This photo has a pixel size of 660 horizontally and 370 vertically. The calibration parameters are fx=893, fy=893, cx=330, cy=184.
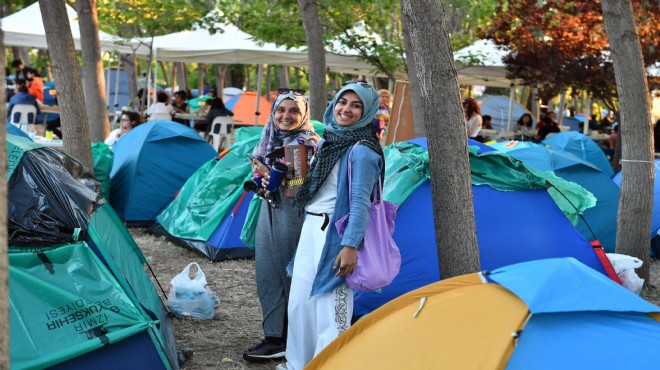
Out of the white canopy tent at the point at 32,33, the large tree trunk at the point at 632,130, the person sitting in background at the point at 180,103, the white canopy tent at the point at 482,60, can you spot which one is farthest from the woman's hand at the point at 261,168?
the person sitting in background at the point at 180,103

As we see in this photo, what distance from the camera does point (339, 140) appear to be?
4539mm

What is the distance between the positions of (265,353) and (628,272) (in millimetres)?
3115

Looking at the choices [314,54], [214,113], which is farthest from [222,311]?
[214,113]

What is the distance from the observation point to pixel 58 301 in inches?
170

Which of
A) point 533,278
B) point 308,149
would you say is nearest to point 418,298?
point 533,278

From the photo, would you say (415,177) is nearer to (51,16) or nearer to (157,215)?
(51,16)

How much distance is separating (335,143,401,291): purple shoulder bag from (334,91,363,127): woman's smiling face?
0.17 m

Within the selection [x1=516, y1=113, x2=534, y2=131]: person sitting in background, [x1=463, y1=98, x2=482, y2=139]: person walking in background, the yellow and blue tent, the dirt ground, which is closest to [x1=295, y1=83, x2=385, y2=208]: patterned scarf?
the yellow and blue tent

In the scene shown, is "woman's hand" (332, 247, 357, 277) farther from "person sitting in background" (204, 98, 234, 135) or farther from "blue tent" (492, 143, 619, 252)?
"person sitting in background" (204, 98, 234, 135)

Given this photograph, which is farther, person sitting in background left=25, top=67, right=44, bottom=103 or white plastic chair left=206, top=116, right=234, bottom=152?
person sitting in background left=25, top=67, right=44, bottom=103

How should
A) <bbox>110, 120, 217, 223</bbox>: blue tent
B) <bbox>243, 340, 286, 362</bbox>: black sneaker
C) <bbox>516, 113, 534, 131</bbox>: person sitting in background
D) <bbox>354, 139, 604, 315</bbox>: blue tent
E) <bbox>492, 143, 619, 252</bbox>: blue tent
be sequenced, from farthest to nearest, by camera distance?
1. <bbox>516, 113, 534, 131</bbox>: person sitting in background
2. <bbox>110, 120, 217, 223</bbox>: blue tent
3. <bbox>492, 143, 619, 252</bbox>: blue tent
4. <bbox>354, 139, 604, 315</bbox>: blue tent
5. <bbox>243, 340, 286, 362</bbox>: black sneaker

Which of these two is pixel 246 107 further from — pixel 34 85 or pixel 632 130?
pixel 632 130

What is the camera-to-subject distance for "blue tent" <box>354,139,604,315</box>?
6371mm

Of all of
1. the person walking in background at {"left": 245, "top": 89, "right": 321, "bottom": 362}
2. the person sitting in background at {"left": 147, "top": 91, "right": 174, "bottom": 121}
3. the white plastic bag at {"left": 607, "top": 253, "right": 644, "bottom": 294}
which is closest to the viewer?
the person walking in background at {"left": 245, "top": 89, "right": 321, "bottom": 362}
